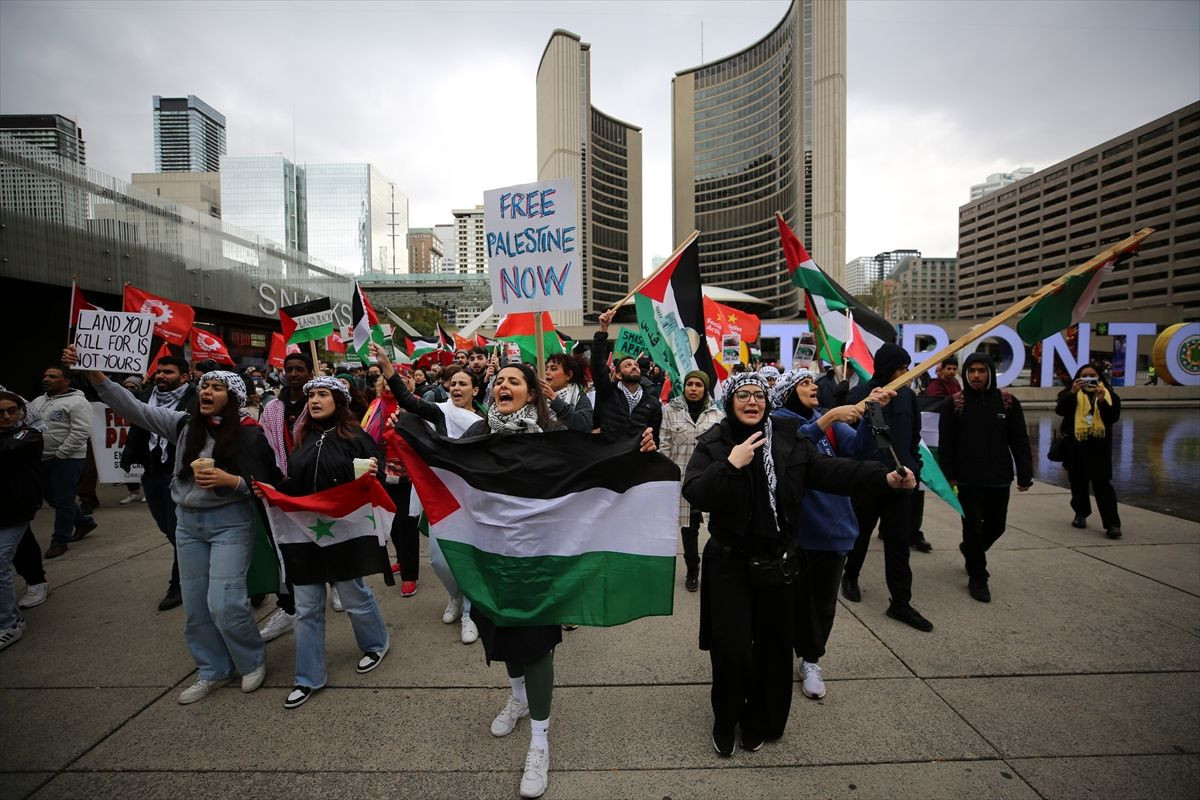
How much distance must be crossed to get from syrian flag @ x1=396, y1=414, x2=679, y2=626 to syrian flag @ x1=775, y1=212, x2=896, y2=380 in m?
3.17

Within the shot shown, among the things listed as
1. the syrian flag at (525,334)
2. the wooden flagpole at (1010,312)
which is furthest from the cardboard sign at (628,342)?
the wooden flagpole at (1010,312)

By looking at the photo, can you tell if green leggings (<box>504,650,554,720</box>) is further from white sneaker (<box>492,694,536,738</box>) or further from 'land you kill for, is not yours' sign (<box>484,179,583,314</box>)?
'land you kill for, is not yours' sign (<box>484,179,583,314</box>)

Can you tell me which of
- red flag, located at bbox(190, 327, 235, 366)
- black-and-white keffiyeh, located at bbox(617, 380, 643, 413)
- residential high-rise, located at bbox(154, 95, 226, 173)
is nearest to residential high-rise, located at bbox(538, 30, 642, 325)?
red flag, located at bbox(190, 327, 235, 366)

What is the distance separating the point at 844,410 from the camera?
A: 3.02m

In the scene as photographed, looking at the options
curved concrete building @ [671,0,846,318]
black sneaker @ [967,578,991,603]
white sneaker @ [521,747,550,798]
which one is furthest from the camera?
curved concrete building @ [671,0,846,318]

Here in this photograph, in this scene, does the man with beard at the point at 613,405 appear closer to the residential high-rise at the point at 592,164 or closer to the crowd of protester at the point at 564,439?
the crowd of protester at the point at 564,439

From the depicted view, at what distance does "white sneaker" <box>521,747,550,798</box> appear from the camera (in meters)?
2.55

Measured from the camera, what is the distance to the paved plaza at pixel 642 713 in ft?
8.74

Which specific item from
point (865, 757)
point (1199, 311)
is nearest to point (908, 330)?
point (865, 757)

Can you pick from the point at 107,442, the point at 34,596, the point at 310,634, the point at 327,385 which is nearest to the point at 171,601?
the point at 34,596

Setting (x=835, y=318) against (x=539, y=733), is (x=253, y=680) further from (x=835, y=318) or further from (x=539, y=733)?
(x=835, y=318)

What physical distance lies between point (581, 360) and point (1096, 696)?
5.09 metres

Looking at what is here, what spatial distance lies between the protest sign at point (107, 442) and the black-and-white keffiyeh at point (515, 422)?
7094 mm

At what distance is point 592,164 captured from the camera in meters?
101
